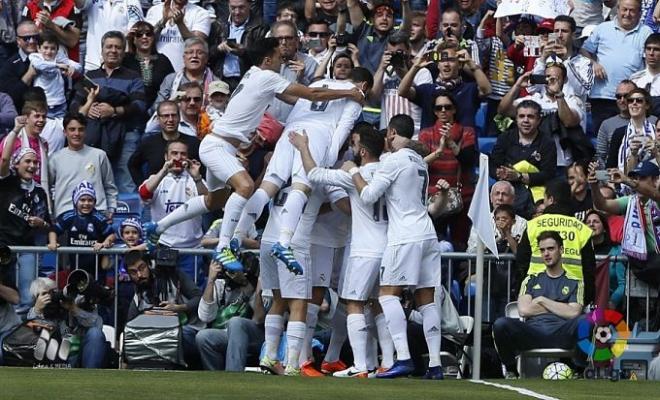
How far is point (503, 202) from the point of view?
19.5m

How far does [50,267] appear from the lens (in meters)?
18.8

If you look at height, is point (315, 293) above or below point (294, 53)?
below

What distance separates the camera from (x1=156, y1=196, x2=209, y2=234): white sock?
17.9m

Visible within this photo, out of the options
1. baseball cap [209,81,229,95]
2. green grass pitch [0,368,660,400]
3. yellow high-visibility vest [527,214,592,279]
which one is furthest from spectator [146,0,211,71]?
green grass pitch [0,368,660,400]

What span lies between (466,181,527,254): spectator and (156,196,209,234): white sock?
2832mm

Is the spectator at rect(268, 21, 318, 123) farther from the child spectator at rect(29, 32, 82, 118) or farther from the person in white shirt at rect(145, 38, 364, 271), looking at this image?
the child spectator at rect(29, 32, 82, 118)

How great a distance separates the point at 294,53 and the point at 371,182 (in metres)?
2.14

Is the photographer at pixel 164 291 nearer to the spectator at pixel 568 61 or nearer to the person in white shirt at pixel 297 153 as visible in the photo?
the person in white shirt at pixel 297 153

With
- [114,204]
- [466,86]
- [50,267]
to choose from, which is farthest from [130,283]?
[466,86]

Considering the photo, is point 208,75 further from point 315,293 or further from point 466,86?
point 315,293

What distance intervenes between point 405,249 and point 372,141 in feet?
3.53

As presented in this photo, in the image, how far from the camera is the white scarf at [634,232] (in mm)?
18328

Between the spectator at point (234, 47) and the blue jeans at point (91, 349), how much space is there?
4.98m

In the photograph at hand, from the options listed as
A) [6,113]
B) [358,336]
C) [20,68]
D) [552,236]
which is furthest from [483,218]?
[20,68]
